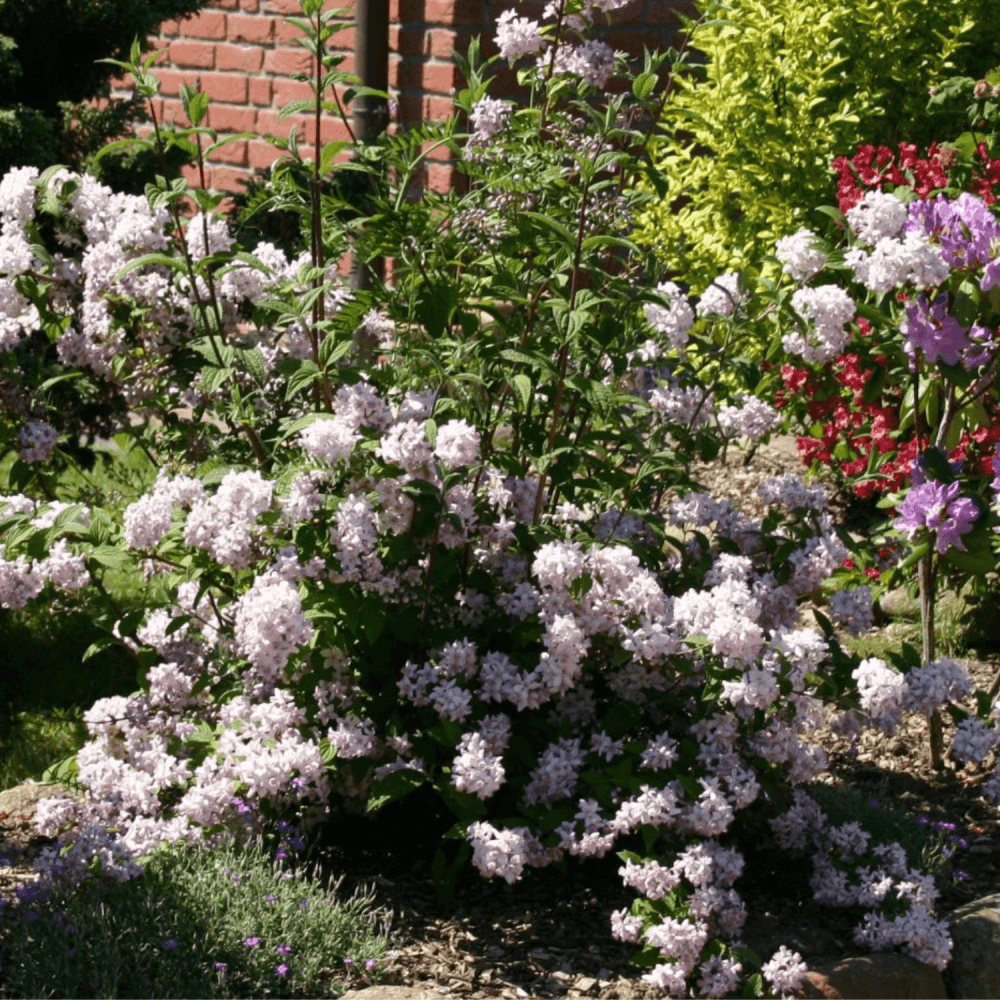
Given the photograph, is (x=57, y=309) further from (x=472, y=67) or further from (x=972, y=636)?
(x=972, y=636)

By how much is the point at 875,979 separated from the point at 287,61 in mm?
5355

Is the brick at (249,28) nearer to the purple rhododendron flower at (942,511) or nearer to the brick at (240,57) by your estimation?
the brick at (240,57)

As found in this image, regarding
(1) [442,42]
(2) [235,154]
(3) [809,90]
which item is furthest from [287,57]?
(3) [809,90]

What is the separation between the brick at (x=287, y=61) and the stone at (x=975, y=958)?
16.4 feet

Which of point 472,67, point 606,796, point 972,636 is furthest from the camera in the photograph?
point 972,636

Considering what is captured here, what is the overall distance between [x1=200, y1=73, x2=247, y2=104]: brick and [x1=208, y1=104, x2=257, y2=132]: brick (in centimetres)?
4

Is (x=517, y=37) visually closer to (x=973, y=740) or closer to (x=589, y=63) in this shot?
(x=589, y=63)

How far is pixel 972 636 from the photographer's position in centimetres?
444

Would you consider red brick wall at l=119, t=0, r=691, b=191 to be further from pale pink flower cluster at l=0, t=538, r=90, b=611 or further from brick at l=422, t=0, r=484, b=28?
pale pink flower cluster at l=0, t=538, r=90, b=611

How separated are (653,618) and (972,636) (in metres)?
1.86

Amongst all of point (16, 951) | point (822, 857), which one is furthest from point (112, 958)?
point (822, 857)

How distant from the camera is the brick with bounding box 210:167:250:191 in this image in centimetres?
721

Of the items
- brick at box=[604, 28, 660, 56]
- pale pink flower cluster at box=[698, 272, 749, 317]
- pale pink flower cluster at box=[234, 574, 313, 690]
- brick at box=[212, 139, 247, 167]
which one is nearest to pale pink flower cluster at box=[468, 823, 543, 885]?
pale pink flower cluster at box=[234, 574, 313, 690]

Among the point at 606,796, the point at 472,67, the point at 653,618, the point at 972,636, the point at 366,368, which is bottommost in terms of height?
the point at 972,636
